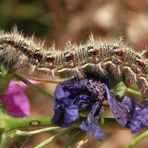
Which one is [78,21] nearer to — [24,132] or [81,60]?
[81,60]

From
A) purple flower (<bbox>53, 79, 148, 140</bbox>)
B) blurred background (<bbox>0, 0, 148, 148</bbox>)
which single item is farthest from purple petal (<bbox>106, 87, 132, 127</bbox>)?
blurred background (<bbox>0, 0, 148, 148</bbox>)

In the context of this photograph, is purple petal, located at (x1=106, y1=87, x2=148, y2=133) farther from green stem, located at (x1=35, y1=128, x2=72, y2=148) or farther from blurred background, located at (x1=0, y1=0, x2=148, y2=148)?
blurred background, located at (x1=0, y1=0, x2=148, y2=148)

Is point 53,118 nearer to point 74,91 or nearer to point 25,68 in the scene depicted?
point 74,91

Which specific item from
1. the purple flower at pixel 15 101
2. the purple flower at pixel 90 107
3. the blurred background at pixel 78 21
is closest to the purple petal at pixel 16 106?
the purple flower at pixel 15 101

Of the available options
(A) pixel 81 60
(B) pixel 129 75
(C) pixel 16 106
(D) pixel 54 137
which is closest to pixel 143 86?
(B) pixel 129 75

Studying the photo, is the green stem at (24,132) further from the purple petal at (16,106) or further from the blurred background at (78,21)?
the blurred background at (78,21)

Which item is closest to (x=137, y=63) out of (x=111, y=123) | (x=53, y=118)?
(x=111, y=123)
